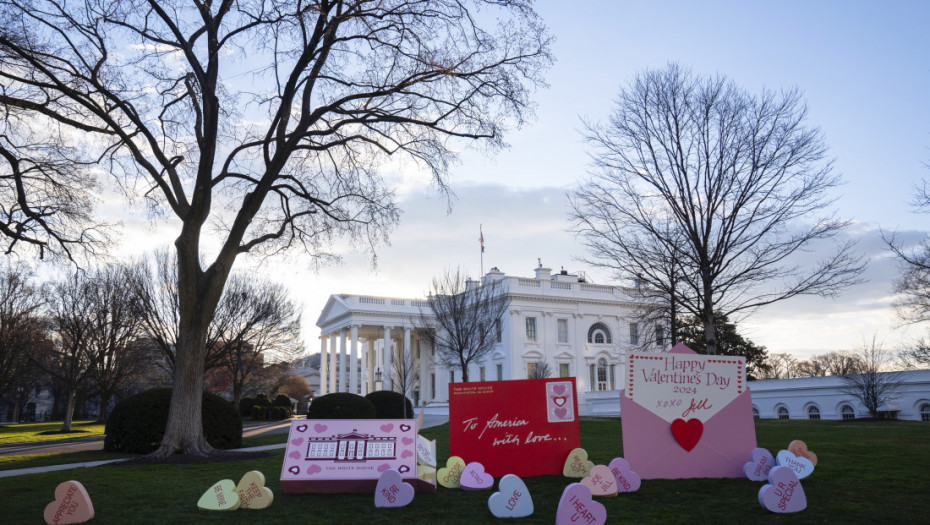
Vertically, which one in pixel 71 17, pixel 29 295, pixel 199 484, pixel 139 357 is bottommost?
pixel 199 484

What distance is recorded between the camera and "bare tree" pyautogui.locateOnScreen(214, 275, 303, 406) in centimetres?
3541

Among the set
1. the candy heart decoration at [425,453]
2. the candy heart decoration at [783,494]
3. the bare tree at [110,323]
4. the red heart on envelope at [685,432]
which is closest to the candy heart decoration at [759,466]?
the red heart on envelope at [685,432]

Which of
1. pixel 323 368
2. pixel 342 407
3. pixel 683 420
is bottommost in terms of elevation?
pixel 342 407

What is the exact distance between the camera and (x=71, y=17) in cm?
1385

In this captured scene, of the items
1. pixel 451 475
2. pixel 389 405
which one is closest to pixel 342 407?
pixel 389 405

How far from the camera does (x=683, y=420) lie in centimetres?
843

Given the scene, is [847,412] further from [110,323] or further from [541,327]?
[110,323]

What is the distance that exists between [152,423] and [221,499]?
11643 millimetres

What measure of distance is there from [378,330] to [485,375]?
507 inches

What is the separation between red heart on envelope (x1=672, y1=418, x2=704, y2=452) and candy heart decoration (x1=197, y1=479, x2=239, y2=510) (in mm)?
5231

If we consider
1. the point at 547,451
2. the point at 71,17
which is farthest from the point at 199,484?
the point at 71,17

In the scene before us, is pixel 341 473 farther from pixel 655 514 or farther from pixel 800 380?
pixel 800 380

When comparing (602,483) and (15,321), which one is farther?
(15,321)

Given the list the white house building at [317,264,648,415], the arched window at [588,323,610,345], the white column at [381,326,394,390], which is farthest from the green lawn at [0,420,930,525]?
the white column at [381,326,394,390]
